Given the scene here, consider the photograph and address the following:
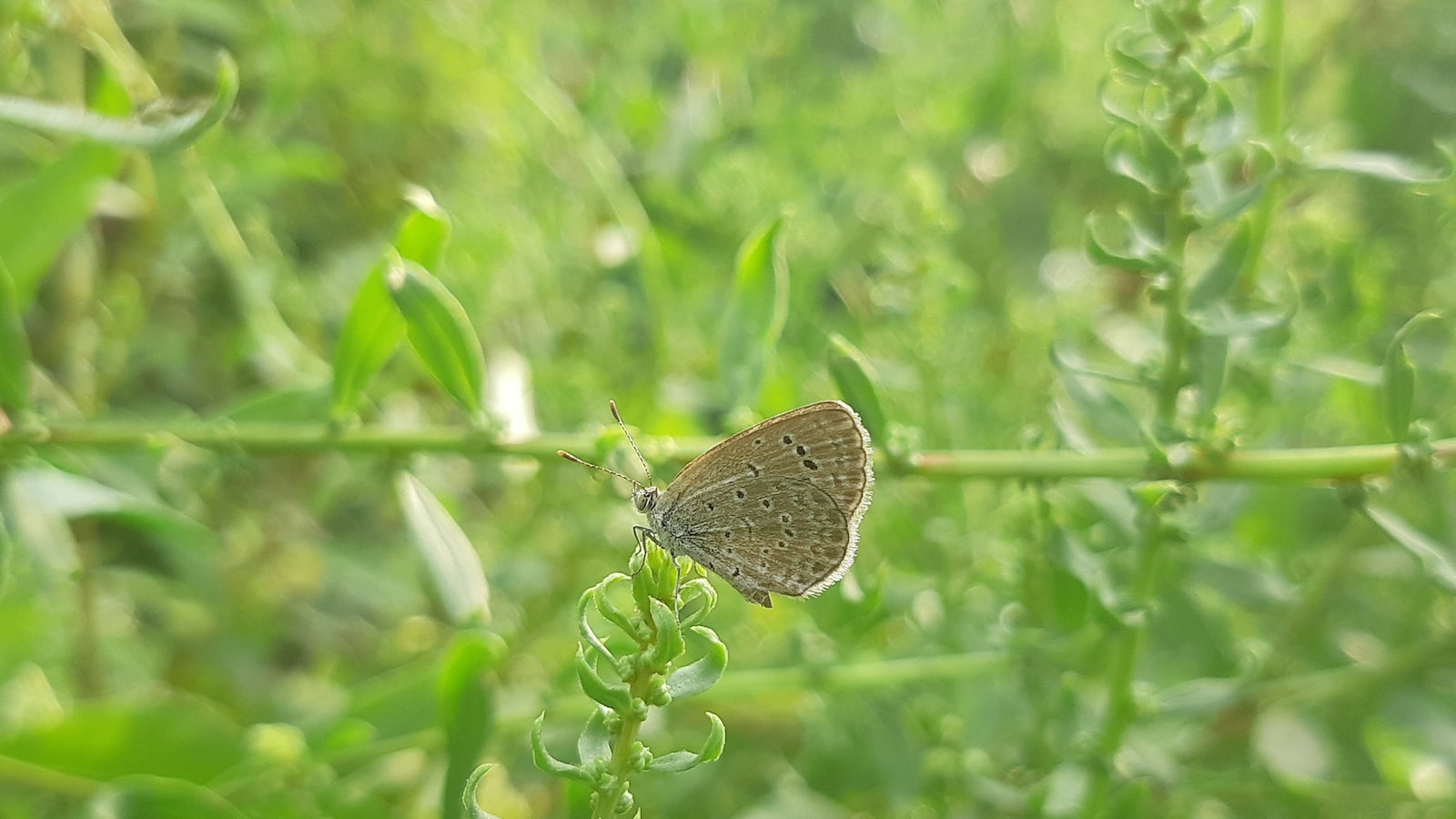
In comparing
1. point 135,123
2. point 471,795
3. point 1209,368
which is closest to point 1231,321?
point 1209,368

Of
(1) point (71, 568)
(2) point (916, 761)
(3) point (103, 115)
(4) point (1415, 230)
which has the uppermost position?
(3) point (103, 115)

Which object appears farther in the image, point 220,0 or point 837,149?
point 837,149

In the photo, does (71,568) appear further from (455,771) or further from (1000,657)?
(1000,657)

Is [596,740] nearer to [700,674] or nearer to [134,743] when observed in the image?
[700,674]

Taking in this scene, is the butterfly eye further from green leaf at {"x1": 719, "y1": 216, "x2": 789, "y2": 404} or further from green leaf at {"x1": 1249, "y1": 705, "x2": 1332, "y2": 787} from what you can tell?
green leaf at {"x1": 1249, "y1": 705, "x2": 1332, "y2": 787}

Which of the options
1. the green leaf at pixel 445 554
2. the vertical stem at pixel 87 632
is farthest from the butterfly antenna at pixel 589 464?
the vertical stem at pixel 87 632

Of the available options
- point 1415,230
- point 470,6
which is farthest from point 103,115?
point 1415,230

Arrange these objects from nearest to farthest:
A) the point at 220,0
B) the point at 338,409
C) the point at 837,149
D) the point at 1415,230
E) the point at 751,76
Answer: the point at 338,409 < the point at 1415,230 < the point at 220,0 < the point at 837,149 < the point at 751,76
